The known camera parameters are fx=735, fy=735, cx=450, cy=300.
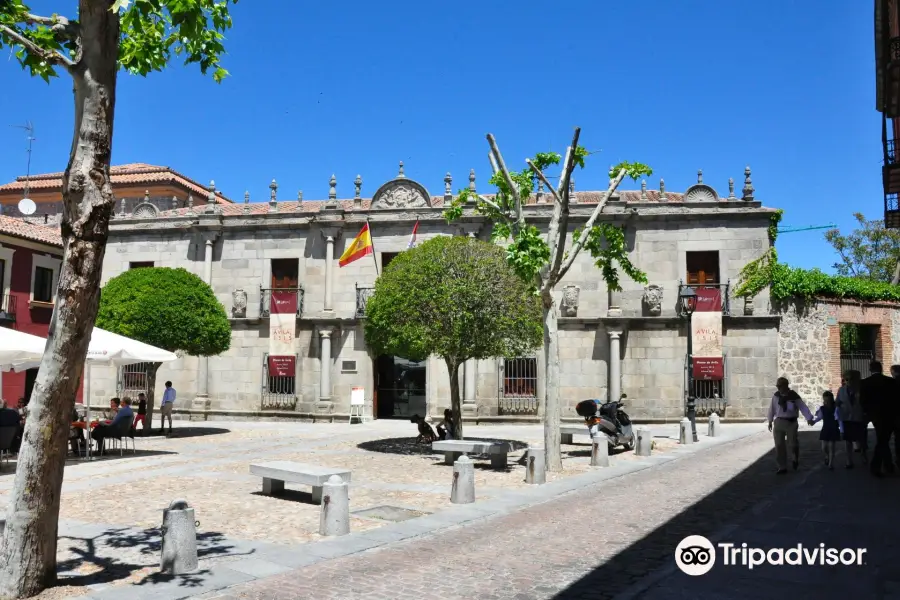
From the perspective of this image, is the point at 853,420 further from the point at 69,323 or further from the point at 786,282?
the point at 786,282

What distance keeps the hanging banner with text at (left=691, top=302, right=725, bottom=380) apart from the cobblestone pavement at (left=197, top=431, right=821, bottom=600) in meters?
12.9

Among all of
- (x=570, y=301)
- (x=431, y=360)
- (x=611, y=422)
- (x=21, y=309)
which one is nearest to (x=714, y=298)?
(x=570, y=301)

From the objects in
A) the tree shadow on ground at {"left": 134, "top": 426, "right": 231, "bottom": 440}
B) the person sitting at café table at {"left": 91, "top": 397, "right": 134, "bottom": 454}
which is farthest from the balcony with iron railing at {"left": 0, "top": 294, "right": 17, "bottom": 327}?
the person sitting at café table at {"left": 91, "top": 397, "right": 134, "bottom": 454}

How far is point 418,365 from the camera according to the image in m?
25.7

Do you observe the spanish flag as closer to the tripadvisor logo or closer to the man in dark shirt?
the man in dark shirt

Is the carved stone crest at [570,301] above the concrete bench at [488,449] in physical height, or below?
above

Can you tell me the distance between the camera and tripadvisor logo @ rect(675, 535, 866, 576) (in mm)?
5984

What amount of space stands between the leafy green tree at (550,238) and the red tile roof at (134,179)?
2381 cm

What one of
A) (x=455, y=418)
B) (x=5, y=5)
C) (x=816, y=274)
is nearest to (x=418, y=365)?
(x=455, y=418)

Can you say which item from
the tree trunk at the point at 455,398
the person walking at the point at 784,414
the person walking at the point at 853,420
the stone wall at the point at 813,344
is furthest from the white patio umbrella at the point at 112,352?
the stone wall at the point at 813,344

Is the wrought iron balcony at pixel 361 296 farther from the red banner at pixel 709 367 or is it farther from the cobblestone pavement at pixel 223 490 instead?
the red banner at pixel 709 367

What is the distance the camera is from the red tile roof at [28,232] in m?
22.8

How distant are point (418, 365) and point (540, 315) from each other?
1113cm

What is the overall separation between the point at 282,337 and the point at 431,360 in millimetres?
5249
